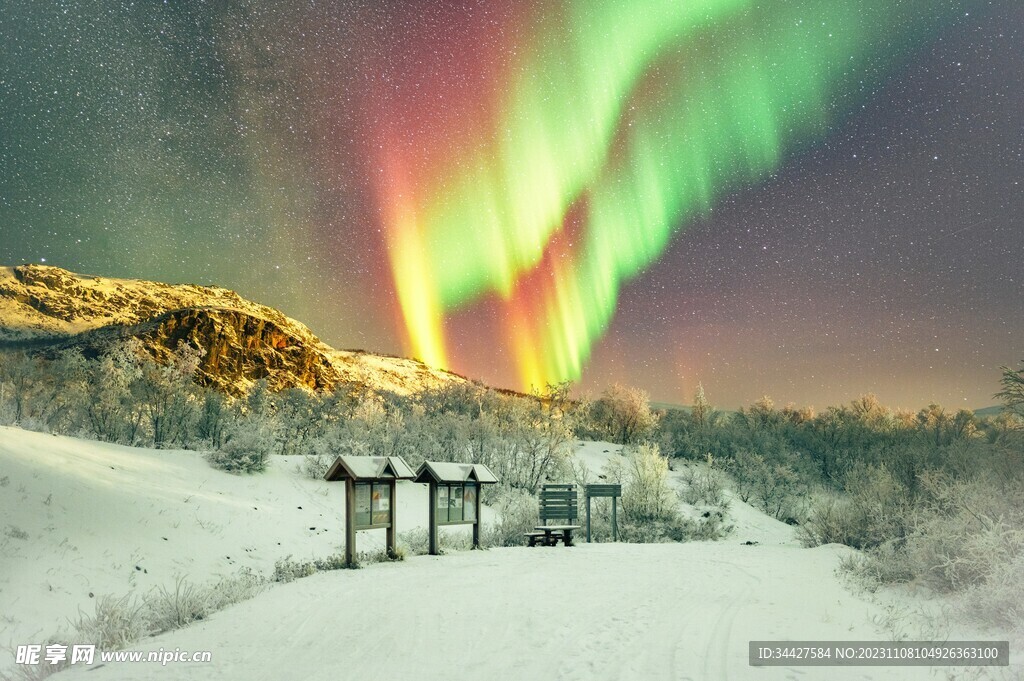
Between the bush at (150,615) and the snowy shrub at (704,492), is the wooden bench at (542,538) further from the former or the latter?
the snowy shrub at (704,492)

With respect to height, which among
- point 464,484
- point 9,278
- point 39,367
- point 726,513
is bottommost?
point 726,513

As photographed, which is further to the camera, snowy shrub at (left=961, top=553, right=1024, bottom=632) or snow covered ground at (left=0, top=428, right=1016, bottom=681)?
snowy shrub at (left=961, top=553, right=1024, bottom=632)

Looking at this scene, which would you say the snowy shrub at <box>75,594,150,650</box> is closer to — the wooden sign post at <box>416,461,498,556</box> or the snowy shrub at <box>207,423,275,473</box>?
the wooden sign post at <box>416,461,498,556</box>

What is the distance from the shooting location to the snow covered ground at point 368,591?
809cm

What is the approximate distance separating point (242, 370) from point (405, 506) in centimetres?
8940

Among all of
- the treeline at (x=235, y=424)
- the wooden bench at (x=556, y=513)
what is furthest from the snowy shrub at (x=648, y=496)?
the treeline at (x=235, y=424)

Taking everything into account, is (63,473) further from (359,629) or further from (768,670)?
(768,670)

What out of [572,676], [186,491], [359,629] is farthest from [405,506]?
[572,676]

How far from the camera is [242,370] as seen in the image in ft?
367

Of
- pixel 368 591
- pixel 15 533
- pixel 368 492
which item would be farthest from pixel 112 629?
pixel 15 533

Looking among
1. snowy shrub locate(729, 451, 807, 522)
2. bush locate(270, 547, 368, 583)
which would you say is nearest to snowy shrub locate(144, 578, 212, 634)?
bush locate(270, 547, 368, 583)

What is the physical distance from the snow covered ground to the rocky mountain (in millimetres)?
66726

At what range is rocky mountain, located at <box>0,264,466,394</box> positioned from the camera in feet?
313

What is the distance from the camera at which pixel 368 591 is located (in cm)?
1282
